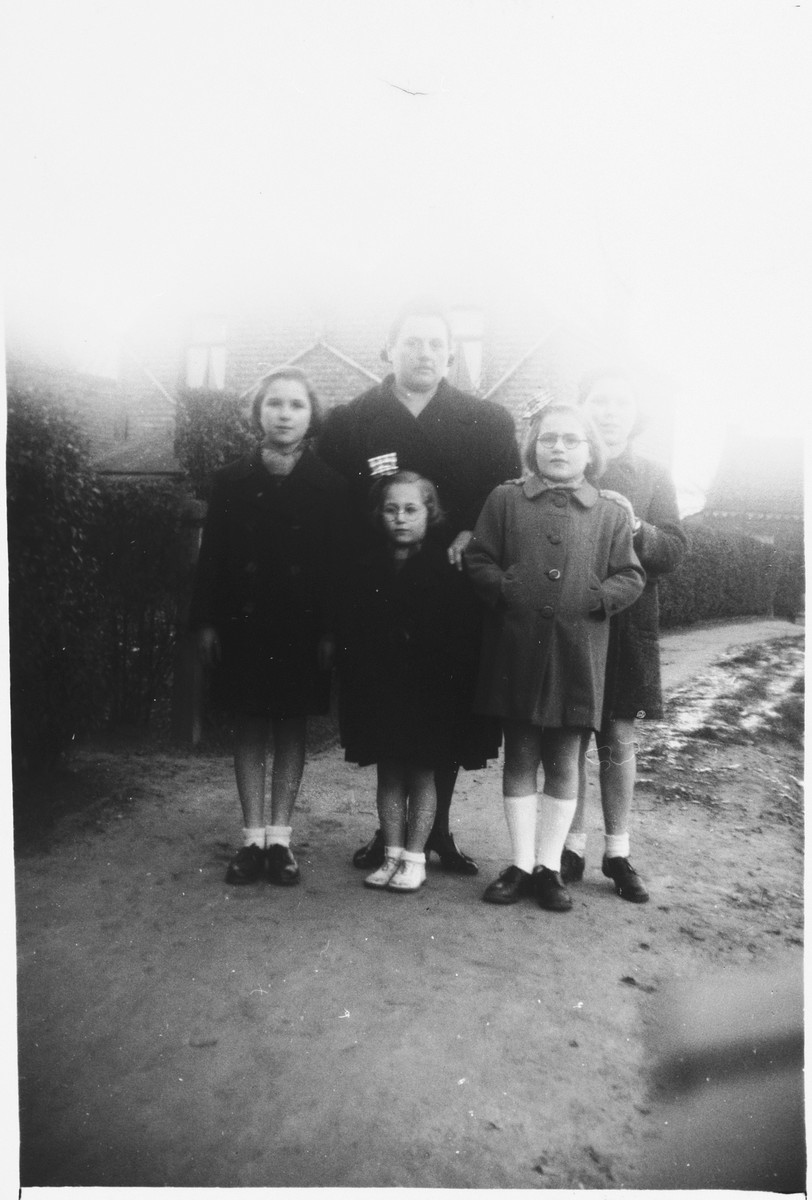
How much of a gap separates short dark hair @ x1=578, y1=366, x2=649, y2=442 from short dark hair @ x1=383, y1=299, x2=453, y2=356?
41 centimetres

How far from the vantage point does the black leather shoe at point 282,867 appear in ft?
8.15

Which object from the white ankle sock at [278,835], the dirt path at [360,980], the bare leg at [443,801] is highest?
the bare leg at [443,801]

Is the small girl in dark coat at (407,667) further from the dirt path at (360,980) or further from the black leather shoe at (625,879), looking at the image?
the black leather shoe at (625,879)

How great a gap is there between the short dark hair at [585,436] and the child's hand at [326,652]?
2.49ft

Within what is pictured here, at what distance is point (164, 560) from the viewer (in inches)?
101

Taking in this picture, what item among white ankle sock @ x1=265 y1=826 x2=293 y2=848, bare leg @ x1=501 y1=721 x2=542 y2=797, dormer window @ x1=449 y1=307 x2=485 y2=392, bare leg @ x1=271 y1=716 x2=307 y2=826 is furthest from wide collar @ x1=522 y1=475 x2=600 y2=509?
white ankle sock @ x1=265 y1=826 x2=293 y2=848

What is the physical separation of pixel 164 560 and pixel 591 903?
1.60 metres

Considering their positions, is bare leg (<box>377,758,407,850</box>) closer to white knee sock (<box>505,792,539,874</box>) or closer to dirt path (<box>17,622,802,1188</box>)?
dirt path (<box>17,622,802,1188</box>)

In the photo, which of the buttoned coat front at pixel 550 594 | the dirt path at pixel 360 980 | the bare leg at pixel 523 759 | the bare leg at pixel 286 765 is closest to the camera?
the dirt path at pixel 360 980

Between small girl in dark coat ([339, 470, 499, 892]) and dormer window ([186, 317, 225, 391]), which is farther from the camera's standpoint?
dormer window ([186, 317, 225, 391])

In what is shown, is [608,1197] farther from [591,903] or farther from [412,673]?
[412,673]

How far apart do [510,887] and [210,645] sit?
Answer: 3.68 feet

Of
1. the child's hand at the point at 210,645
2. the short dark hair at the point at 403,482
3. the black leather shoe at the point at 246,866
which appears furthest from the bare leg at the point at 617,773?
the child's hand at the point at 210,645

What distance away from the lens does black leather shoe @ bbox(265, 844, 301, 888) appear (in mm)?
2484
